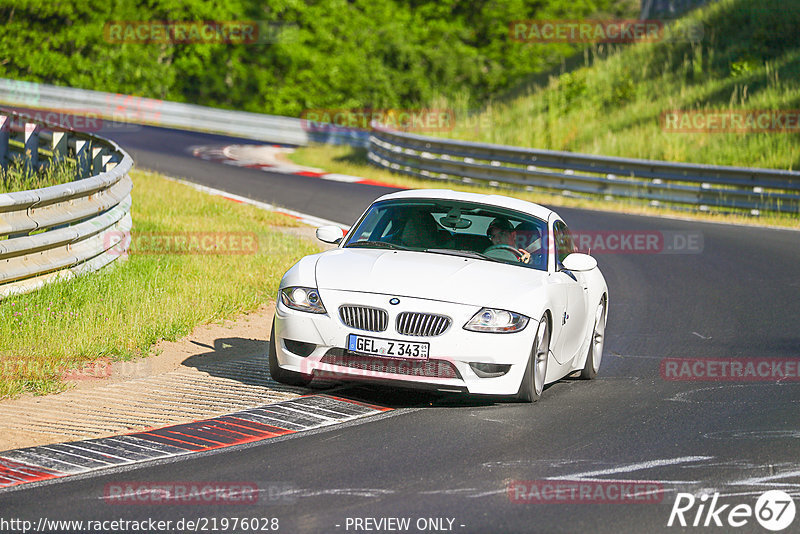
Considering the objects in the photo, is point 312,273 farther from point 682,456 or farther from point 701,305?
point 701,305

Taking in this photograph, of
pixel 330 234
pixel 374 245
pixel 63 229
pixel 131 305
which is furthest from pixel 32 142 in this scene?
pixel 374 245

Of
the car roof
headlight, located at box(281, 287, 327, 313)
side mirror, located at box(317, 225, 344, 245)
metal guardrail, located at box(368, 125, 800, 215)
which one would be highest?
the car roof

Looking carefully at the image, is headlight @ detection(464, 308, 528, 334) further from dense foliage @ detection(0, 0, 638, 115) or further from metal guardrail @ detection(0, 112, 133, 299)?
dense foliage @ detection(0, 0, 638, 115)

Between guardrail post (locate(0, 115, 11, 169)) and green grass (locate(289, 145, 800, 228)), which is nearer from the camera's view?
guardrail post (locate(0, 115, 11, 169))

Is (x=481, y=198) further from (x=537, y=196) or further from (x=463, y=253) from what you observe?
(x=537, y=196)

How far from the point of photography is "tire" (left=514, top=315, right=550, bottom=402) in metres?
7.96

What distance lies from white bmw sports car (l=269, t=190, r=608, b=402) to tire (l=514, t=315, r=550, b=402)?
0.01m

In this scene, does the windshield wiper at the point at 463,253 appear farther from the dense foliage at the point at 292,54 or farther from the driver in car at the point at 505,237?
the dense foliage at the point at 292,54

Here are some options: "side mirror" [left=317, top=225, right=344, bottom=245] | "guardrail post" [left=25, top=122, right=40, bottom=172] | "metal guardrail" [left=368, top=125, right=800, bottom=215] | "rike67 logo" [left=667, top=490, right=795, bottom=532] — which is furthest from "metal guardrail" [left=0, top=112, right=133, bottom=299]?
"metal guardrail" [left=368, top=125, right=800, bottom=215]

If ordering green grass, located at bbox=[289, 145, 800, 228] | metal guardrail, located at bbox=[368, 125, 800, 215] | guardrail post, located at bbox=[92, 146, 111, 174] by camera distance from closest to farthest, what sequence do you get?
guardrail post, located at bbox=[92, 146, 111, 174], green grass, located at bbox=[289, 145, 800, 228], metal guardrail, located at bbox=[368, 125, 800, 215]

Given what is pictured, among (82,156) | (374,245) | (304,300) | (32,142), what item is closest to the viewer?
(304,300)

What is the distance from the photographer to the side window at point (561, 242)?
9.34 m

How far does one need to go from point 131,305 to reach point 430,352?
398 centimetres

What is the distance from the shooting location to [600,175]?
24.9 metres
